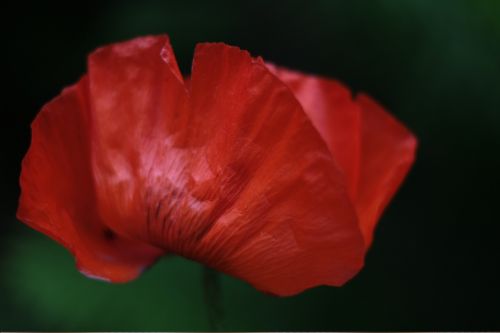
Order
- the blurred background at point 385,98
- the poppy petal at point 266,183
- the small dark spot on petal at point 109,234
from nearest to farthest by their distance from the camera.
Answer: the poppy petal at point 266,183
the small dark spot on petal at point 109,234
the blurred background at point 385,98

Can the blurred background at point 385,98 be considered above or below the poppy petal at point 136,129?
below

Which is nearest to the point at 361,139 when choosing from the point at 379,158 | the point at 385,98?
the point at 379,158

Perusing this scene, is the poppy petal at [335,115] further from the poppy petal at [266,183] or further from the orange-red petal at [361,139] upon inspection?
the poppy petal at [266,183]

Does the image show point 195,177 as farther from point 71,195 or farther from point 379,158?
point 379,158

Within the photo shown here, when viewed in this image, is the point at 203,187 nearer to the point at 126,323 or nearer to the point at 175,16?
the point at 126,323

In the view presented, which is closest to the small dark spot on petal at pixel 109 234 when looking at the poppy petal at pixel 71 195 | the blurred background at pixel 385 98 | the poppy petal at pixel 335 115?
the poppy petal at pixel 71 195

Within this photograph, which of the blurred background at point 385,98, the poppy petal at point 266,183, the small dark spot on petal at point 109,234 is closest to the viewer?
the poppy petal at point 266,183

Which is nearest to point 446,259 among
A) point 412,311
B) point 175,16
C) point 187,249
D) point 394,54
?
point 412,311

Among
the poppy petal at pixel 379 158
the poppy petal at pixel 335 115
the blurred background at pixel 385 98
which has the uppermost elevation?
the poppy petal at pixel 335 115
